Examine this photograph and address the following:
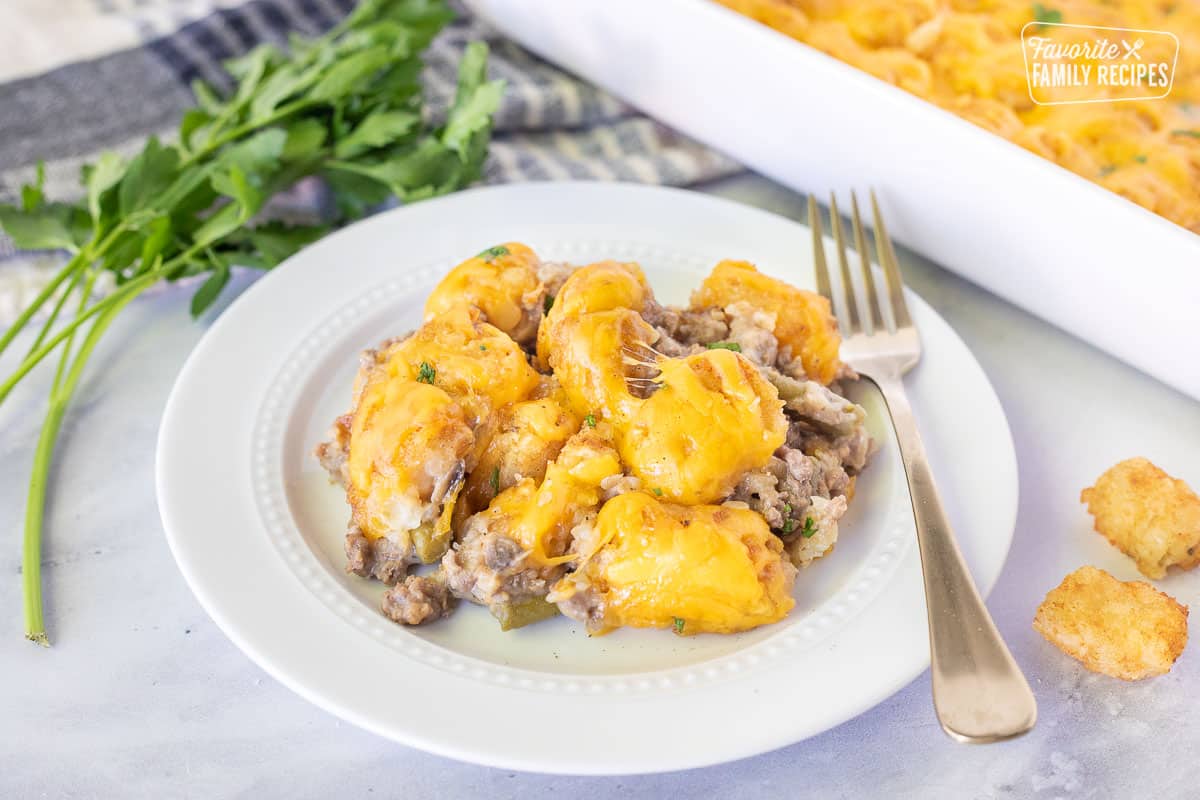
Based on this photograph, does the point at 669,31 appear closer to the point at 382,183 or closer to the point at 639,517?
the point at 382,183

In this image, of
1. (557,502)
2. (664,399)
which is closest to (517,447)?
(557,502)

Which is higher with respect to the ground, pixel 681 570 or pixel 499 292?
pixel 499 292

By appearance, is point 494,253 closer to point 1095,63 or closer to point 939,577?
point 939,577

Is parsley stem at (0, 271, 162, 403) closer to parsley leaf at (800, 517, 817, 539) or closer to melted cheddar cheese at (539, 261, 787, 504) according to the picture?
melted cheddar cheese at (539, 261, 787, 504)

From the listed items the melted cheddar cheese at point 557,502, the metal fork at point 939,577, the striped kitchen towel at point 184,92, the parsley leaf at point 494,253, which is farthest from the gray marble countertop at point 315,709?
the striped kitchen towel at point 184,92

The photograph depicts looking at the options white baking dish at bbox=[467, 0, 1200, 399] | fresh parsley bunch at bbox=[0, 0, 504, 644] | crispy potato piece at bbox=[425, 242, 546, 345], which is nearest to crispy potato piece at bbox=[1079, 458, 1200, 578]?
white baking dish at bbox=[467, 0, 1200, 399]

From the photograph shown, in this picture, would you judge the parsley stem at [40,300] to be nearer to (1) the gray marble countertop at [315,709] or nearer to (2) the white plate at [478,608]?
(1) the gray marble countertop at [315,709]
